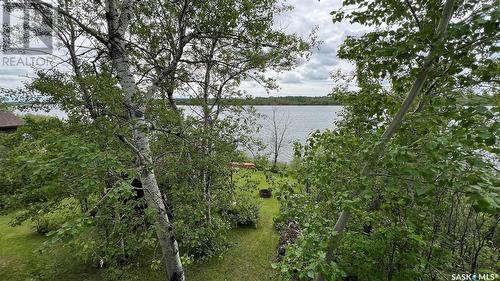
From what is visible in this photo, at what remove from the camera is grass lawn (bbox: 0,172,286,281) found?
6.54 meters

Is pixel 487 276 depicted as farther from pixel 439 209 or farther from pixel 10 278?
pixel 10 278

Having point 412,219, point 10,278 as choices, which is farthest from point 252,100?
point 10,278

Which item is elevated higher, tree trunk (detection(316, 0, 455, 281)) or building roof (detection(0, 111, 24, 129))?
tree trunk (detection(316, 0, 455, 281))

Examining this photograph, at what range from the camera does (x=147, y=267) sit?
6.99 m

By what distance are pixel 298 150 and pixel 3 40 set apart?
8221 mm

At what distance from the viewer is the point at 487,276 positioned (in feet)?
5.91

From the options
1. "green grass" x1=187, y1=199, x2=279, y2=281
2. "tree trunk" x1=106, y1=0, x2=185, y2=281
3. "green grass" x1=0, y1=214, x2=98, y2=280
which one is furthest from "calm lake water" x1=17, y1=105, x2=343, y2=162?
"green grass" x1=0, y1=214, x2=98, y2=280

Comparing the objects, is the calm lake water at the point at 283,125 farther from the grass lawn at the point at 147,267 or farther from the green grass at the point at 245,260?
the grass lawn at the point at 147,267

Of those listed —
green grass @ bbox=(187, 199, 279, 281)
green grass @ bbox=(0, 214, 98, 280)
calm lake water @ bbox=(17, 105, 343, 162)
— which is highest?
calm lake water @ bbox=(17, 105, 343, 162)

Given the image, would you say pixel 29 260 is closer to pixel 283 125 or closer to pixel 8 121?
pixel 8 121

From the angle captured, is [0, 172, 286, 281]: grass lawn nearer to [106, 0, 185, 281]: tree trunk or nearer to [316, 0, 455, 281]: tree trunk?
[106, 0, 185, 281]: tree trunk

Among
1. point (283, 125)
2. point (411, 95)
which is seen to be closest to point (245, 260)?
point (411, 95)

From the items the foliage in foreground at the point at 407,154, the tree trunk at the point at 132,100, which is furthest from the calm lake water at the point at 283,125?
the foliage in foreground at the point at 407,154

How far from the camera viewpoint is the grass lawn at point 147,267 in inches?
258
